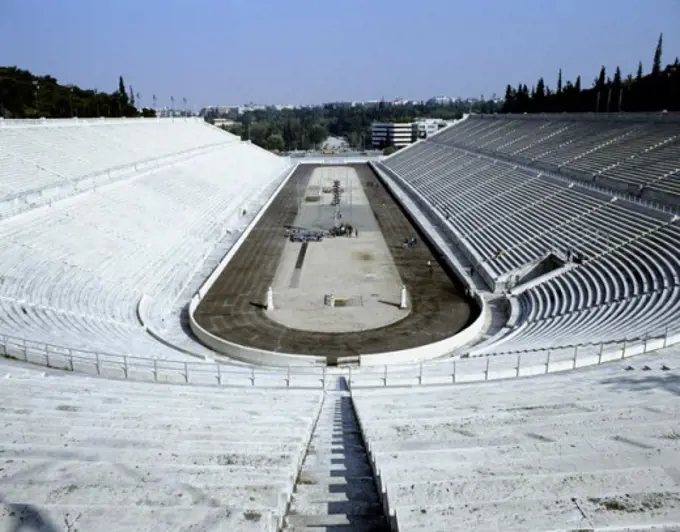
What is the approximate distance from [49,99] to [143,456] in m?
73.2

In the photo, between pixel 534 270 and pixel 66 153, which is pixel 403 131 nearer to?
pixel 66 153

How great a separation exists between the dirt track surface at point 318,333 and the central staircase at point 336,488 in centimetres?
771

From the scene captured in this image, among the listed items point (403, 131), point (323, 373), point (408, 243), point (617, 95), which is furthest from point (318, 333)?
point (403, 131)

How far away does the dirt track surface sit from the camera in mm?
17531

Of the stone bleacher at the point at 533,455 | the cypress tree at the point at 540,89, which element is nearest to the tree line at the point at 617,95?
the cypress tree at the point at 540,89

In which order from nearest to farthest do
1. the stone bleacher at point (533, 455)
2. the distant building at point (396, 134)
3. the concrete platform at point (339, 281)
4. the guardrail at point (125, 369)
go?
the stone bleacher at point (533, 455) < the guardrail at point (125, 369) < the concrete platform at point (339, 281) < the distant building at point (396, 134)

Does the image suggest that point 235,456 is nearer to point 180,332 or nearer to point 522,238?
point 180,332

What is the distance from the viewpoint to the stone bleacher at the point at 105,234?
15.9 metres

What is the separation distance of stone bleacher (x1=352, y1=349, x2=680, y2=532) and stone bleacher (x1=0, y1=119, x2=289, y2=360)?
8.79 meters

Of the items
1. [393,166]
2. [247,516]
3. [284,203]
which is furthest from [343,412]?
[393,166]

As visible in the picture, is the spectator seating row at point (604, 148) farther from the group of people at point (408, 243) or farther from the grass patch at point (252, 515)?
the grass patch at point (252, 515)

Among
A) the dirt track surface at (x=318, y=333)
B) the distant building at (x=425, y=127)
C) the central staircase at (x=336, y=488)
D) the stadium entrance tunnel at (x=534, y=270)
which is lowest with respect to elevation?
the dirt track surface at (x=318, y=333)

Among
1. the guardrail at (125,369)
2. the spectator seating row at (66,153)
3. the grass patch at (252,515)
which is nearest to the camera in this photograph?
the grass patch at (252,515)

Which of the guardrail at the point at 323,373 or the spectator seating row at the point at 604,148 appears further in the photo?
the spectator seating row at the point at 604,148
